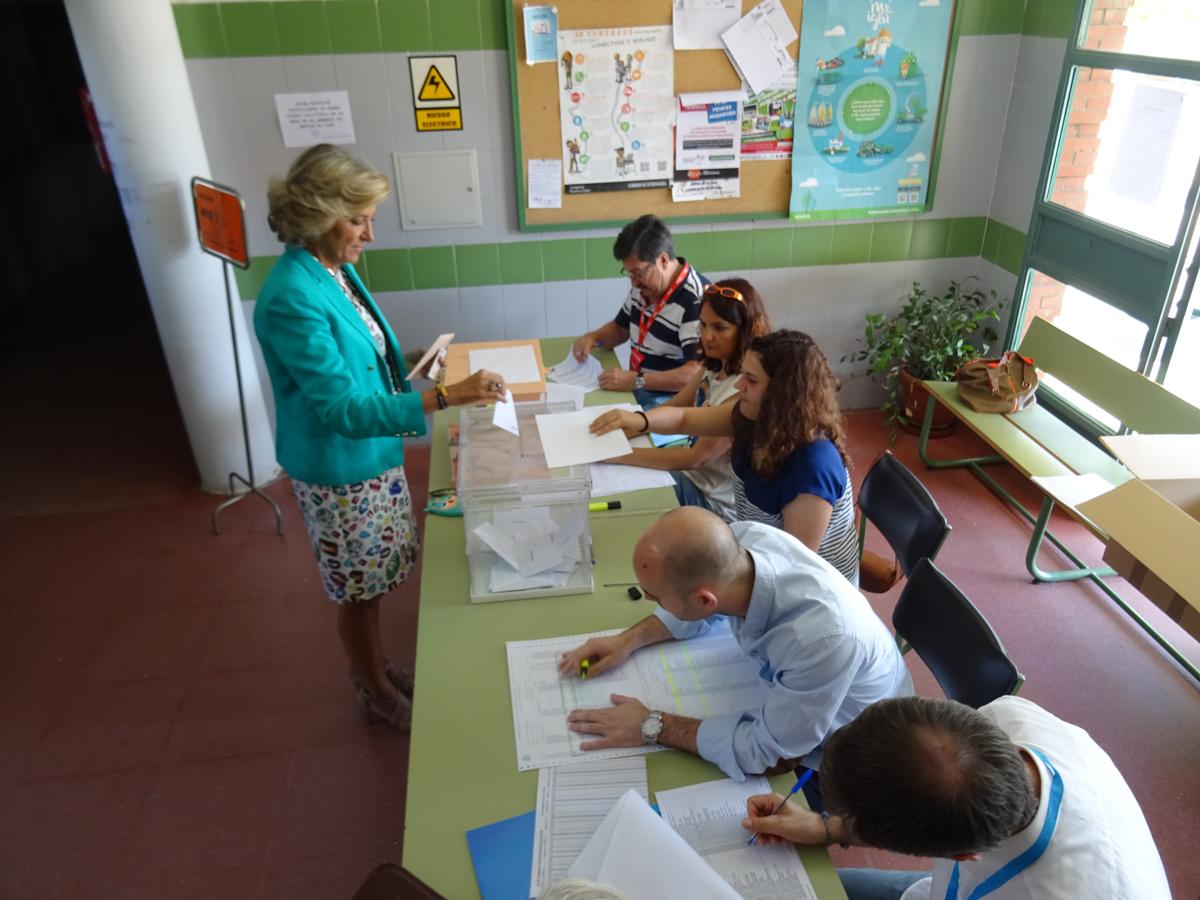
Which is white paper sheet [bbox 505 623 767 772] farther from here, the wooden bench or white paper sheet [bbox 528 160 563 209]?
white paper sheet [bbox 528 160 563 209]

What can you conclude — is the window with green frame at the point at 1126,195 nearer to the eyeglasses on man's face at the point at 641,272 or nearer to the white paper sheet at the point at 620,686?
the eyeglasses on man's face at the point at 641,272

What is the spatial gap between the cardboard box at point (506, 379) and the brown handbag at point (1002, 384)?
85.2 inches

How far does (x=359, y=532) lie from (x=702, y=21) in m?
3.01

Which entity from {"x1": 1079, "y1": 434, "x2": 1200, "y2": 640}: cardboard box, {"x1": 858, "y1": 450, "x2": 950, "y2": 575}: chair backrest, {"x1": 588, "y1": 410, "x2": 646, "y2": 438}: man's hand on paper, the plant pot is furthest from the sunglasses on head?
the plant pot

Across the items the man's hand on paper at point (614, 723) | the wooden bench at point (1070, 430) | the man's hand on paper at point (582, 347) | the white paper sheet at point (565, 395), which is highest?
the white paper sheet at point (565, 395)

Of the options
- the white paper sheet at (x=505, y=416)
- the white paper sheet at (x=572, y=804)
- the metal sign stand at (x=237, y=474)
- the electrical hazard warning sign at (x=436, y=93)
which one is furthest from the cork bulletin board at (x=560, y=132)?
the white paper sheet at (x=572, y=804)

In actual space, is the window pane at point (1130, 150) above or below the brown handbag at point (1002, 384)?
above

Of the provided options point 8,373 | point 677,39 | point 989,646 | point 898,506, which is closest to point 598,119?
point 677,39

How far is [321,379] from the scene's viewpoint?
220 centimetres

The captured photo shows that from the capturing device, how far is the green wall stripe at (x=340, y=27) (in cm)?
376

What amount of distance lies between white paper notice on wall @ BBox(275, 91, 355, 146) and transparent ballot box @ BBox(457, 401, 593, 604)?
2460mm

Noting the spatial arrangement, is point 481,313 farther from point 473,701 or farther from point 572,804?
point 572,804

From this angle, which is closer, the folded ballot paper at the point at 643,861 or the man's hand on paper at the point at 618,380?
the folded ballot paper at the point at 643,861

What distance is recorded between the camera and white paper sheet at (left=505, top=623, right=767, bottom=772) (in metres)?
1.73
